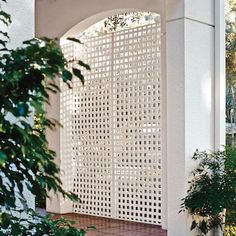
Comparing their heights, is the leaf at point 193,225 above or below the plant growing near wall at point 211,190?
below

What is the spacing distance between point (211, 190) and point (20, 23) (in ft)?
9.71

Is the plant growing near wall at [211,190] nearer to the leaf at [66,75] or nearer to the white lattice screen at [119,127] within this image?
the white lattice screen at [119,127]

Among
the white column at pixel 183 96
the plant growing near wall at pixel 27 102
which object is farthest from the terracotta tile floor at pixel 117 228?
the plant growing near wall at pixel 27 102

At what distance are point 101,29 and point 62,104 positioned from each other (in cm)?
501

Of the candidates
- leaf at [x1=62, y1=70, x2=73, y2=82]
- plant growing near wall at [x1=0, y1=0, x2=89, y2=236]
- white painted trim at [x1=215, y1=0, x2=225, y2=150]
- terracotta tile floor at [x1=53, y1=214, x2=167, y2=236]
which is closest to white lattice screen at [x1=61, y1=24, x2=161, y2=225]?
terracotta tile floor at [x1=53, y1=214, x2=167, y2=236]

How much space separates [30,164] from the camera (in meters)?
1.62

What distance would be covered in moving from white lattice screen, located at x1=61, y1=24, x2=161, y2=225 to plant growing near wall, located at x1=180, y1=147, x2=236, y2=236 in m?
1.36

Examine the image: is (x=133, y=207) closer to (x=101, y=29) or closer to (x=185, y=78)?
(x=185, y=78)

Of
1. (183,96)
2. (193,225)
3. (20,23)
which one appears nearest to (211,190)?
(193,225)

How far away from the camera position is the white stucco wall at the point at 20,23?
11.0 ft

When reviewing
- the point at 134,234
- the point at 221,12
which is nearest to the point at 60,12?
the point at 221,12

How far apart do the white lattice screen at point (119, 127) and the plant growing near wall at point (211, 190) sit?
1363 mm

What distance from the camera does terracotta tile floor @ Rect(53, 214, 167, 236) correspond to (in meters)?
6.25

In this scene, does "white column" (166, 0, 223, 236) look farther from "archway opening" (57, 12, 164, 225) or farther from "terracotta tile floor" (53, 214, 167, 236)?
"archway opening" (57, 12, 164, 225)
